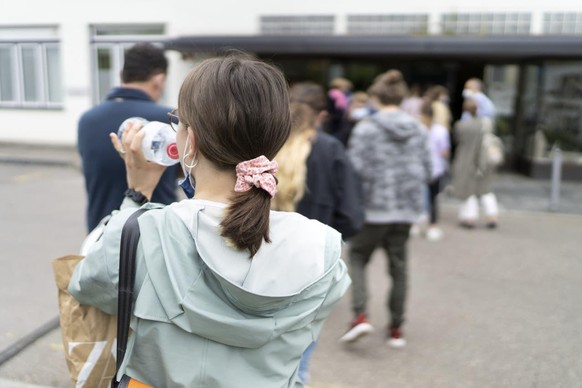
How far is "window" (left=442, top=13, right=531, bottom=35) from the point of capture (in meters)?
12.9

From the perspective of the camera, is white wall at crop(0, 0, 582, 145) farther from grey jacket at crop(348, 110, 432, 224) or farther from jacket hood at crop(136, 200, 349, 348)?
jacket hood at crop(136, 200, 349, 348)

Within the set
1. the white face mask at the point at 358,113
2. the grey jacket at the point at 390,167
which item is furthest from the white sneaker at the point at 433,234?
the grey jacket at the point at 390,167

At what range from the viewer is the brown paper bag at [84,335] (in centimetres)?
165

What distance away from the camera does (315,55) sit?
13352 mm

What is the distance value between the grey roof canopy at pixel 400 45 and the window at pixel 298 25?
107 cm

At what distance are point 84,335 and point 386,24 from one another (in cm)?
1289

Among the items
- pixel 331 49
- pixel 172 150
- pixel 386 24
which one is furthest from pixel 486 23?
pixel 172 150

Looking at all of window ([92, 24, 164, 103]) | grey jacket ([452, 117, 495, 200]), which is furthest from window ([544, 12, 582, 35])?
window ([92, 24, 164, 103])

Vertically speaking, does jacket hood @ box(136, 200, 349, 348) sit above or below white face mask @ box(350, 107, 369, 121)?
above

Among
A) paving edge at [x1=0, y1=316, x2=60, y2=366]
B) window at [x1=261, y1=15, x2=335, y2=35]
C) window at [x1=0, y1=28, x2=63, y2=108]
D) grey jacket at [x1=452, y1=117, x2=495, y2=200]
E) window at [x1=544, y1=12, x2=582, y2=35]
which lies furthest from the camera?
window at [x1=0, y1=28, x2=63, y2=108]

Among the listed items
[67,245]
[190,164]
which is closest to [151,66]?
[190,164]

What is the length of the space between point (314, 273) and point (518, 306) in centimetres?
426

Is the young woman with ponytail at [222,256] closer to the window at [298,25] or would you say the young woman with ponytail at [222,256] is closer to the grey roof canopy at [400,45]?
the grey roof canopy at [400,45]

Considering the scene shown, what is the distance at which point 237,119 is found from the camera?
1320 mm
